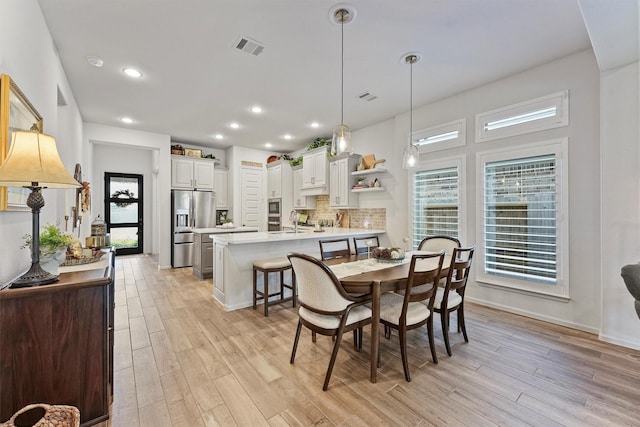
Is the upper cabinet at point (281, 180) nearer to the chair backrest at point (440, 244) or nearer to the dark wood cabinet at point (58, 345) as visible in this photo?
the chair backrest at point (440, 244)

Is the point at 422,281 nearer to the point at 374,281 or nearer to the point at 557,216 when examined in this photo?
the point at 374,281

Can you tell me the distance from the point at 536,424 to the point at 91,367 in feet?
8.51

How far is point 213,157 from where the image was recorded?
21.8 feet

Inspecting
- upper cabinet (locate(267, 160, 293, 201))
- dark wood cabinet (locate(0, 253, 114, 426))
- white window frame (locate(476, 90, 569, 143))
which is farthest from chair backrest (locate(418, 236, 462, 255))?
upper cabinet (locate(267, 160, 293, 201))

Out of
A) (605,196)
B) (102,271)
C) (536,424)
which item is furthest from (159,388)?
(605,196)

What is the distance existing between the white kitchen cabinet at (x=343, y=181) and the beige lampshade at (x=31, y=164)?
426 centimetres

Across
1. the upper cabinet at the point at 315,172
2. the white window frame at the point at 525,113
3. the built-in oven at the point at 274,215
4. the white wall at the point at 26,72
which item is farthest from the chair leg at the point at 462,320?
the built-in oven at the point at 274,215

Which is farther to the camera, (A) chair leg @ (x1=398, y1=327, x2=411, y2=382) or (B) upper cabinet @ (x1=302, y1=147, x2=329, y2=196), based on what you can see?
(B) upper cabinet @ (x1=302, y1=147, x2=329, y2=196)

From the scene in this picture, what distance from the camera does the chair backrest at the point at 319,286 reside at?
6.08 ft

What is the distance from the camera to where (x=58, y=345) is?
A: 4.71 feet

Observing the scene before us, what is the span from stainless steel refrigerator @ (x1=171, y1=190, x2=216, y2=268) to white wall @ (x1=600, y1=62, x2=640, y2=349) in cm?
642

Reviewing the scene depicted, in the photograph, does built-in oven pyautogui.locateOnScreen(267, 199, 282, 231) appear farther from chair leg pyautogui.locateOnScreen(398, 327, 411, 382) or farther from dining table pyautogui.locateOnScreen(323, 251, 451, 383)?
chair leg pyautogui.locateOnScreen(398, 327, 411, 382)

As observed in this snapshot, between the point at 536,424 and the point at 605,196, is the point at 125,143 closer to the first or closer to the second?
the point at 536,424

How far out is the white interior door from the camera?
6.79 metres
